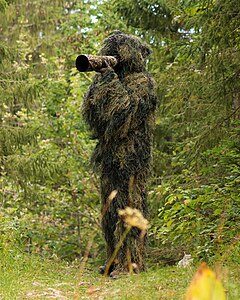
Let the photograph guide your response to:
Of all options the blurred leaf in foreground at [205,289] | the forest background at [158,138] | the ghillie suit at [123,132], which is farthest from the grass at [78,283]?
the blurred leaf in foreground at [205,289]

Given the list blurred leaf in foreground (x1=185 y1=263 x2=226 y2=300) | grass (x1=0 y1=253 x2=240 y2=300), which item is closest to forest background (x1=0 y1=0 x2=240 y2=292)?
grass (x1=0 y1=253 x2=240 y2=300)

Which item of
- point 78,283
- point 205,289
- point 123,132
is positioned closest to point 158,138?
point 123,132

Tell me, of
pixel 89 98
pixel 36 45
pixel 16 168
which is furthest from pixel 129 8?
pixel 36 45

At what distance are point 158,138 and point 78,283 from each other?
10.7 metres

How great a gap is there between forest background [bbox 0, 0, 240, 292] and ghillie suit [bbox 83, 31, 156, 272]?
38cm

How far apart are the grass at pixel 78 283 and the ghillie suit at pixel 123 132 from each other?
2.01 ft

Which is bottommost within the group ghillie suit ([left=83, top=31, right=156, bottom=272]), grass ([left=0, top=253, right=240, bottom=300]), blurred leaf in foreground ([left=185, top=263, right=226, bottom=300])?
grass ([left=0, top=253, right=240, bottom=300])

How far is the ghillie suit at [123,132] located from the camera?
6539mm

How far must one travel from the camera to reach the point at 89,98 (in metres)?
6.70

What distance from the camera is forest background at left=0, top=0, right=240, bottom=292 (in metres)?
6.57

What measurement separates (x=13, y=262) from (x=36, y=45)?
14519mm

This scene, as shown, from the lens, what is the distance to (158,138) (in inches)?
556

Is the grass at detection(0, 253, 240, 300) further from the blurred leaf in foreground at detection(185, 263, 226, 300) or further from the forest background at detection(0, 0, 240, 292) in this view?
the blurred leaf in foreground at detection(185, 263, 226, 300)

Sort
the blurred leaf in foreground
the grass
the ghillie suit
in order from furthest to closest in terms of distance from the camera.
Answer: the ghillie suit, the grass, the blurred leaf in foreground
